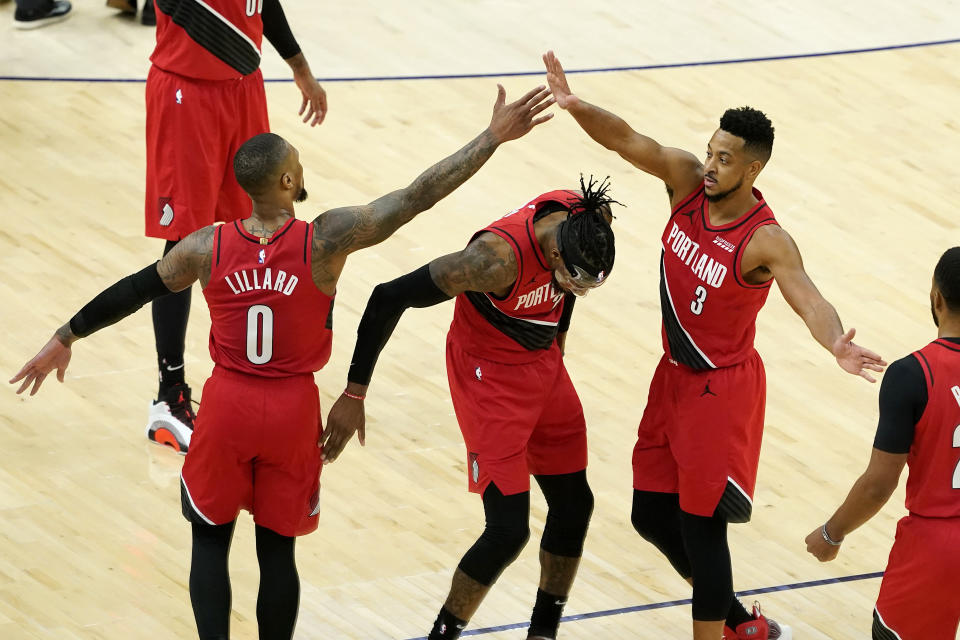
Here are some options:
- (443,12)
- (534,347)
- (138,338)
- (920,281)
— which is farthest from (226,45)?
(443,12)

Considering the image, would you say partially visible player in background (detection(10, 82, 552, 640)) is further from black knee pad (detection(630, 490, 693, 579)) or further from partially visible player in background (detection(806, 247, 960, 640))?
partially visible player in background (detection(806, 247, 960, 640))

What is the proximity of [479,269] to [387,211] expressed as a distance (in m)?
0.36

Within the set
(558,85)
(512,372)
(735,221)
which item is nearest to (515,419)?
(512,372)

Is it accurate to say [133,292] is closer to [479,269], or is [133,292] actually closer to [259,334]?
[259,334]

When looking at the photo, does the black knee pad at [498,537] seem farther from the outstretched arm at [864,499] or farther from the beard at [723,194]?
the beard at [723,194]

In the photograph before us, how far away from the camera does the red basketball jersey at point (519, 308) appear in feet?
17.0

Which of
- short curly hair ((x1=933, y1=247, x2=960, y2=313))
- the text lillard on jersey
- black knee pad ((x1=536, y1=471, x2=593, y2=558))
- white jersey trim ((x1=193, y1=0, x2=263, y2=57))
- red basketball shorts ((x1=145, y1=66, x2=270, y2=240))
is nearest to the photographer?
short curly hair ((x1=933, y1=247, x2=960, y2=313))

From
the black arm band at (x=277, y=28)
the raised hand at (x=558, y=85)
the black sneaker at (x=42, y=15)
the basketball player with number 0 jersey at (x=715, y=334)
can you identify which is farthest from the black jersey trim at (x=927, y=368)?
the black sneaker at (x=42, y=15)

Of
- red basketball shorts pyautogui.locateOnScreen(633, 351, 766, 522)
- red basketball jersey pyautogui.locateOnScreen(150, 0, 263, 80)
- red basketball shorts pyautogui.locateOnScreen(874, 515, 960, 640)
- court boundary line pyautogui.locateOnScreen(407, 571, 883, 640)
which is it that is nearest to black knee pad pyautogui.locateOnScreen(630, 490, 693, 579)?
red basketball shorts pyautogui.locateOnScreen(633, 351, 766, 522)

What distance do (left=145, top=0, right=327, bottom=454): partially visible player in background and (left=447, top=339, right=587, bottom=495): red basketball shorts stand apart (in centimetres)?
175

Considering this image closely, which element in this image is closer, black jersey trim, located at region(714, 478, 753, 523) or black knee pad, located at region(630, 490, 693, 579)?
black jersey trim, located at region(714, 478, 753, 523)

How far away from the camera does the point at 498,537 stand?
523 cm

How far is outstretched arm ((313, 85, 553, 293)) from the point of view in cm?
493

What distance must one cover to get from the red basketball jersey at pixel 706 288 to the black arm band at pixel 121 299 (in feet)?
5.77
